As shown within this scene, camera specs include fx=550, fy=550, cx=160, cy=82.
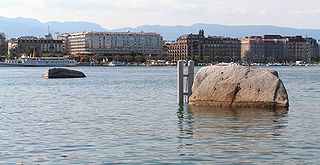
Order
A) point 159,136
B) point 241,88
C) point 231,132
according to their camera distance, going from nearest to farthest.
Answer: point 159,136, point 231,132, point 241,88

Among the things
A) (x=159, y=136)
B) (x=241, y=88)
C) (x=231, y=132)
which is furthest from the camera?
(x=241, y=88)

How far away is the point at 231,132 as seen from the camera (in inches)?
706

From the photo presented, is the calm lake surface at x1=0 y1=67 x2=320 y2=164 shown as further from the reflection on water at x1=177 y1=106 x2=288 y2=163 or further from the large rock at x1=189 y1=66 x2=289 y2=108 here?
the large rock at x1=189 y1=66 x2=289 y2=108

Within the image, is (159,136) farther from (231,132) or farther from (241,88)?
(241,88)

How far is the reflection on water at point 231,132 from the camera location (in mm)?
14422

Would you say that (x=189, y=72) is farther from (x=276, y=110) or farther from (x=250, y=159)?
(x=250, y=159)

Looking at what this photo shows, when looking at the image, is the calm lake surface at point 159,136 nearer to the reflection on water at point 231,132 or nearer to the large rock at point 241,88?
the reflection on water at point 231,132

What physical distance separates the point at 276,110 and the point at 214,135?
692 centimetres

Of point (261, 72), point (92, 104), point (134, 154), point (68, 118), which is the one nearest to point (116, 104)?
point (92, 104)

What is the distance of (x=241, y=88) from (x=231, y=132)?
595 cm

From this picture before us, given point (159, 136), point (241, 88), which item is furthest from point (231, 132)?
point (241, 88)

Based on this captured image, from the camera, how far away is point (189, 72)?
26.1 m

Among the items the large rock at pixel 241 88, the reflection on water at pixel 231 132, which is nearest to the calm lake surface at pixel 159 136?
the reflection on water at pixel 231 132

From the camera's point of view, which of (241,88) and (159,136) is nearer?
(159,136)
